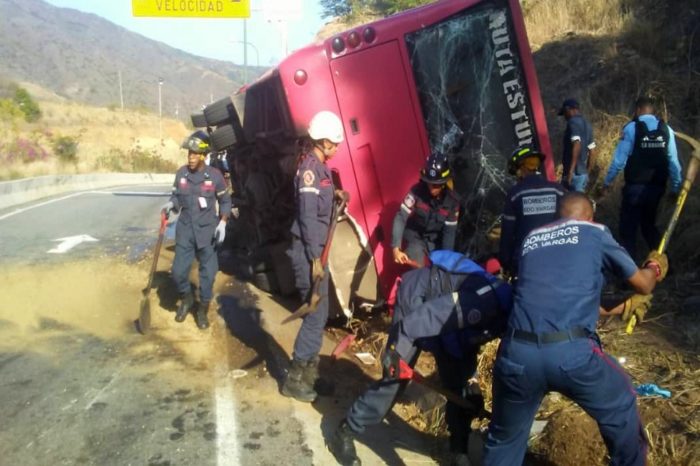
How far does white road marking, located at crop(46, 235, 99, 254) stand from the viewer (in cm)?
966

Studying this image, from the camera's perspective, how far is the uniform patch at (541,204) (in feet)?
15.1

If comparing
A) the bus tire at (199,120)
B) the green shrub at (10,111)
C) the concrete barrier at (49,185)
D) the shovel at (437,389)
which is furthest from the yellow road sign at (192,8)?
the green shrub at (10,111)

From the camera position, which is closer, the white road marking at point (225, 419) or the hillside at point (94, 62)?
the white road marking at point (225, 419)

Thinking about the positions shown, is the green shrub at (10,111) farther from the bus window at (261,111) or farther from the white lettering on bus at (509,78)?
the white lettering on bus at (509,78)

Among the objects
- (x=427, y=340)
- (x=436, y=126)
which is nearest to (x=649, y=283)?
(x=427, y=340)

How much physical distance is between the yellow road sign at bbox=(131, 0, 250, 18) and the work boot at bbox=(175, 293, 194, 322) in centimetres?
1964

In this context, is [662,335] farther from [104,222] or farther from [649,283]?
[104,222]

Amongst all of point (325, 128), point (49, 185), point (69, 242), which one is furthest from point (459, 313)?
point (49, 185)

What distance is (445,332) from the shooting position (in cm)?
345

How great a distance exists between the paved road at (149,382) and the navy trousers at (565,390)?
1163 millimetres

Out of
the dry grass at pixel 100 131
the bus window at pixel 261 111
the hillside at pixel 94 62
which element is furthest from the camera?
the hillside at pixel 94 62

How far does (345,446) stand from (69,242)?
791 centimetres

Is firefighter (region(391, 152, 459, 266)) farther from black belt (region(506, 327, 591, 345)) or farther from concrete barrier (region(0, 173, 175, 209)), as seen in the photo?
concrete barrier (region(0, 173, 175, 209))

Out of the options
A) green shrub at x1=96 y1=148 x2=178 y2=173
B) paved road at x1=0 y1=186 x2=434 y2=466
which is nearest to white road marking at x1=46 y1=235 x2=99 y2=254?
paved road at x1=0 y1=186 x2=434 y2=466
